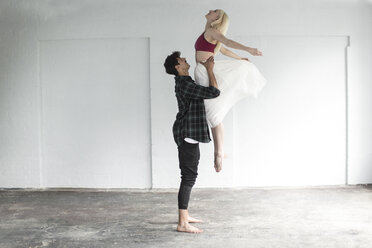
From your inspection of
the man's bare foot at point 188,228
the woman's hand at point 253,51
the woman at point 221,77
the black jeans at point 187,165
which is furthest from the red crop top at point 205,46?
the man's bare foot at point 188,228

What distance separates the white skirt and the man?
69 millimetres

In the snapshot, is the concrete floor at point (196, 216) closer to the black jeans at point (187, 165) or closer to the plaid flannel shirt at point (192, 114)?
the black jeans at point (187, 165)

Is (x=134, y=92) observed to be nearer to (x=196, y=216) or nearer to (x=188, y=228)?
(x=196, y=216)

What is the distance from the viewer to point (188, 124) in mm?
4168

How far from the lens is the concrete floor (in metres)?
4.04

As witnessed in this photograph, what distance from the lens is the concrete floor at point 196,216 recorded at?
404cm

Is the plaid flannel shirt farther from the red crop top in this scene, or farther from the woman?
the red crop top

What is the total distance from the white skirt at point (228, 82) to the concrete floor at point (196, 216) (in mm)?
1193

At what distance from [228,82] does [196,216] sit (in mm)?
1676

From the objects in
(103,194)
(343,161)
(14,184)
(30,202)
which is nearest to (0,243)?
(30,202)

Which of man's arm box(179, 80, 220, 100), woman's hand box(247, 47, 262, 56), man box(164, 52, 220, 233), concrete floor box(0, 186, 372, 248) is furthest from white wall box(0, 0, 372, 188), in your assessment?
woman's hand box(247, 47, 262, 56)

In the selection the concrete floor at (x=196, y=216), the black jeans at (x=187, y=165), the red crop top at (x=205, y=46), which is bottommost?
the concrete floor at (x=196, y=216)

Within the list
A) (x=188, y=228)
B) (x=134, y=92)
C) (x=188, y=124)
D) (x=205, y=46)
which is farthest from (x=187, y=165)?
(x=134, y=92)

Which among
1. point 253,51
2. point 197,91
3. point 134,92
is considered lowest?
point 197,91
